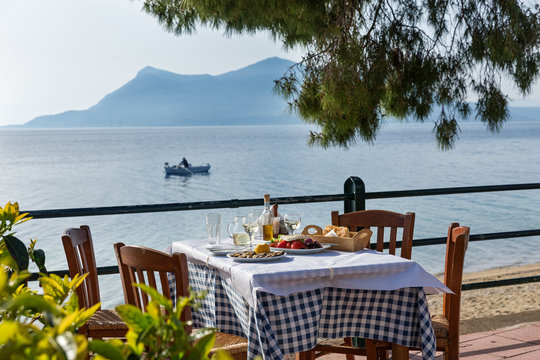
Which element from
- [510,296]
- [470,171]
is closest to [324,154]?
[470,171]

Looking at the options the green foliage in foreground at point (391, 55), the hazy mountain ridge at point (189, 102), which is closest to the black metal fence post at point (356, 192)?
the green foliage in foreground at point (391, 55)

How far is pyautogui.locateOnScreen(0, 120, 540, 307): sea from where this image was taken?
2017 centimetres

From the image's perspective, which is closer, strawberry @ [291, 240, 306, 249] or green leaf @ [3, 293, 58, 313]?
green leaf @ [3, 293, 58, 313]

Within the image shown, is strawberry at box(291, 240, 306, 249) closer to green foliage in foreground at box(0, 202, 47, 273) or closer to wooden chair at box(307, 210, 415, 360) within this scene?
wooden chair at box(307, 210, 415, 360)

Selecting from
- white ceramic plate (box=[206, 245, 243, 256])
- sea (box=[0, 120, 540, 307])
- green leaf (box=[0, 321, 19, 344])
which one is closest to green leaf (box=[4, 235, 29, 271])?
green leaf (box=[0, 321, 19, 344])

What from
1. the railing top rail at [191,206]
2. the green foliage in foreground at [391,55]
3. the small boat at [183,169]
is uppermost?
the green foliage in foreground at [391,55]

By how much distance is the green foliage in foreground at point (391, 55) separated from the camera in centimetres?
468

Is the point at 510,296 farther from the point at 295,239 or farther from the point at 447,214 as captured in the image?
the point at 447,214

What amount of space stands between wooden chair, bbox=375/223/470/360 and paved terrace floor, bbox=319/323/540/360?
2.71 ft

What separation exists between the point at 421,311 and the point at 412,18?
3497 millimetres

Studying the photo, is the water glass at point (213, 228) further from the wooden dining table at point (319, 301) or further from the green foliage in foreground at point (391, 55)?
the green foliage in foreground at point (391, 55)

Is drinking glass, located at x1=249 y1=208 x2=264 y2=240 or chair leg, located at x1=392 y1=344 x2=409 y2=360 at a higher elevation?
drinking glass, located at x1=249 y1=208 x2=264 y2=240

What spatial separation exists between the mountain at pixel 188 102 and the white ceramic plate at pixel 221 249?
4539 inches

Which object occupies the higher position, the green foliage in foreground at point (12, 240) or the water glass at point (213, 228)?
the green foliage in foreground at point (12, 240)
